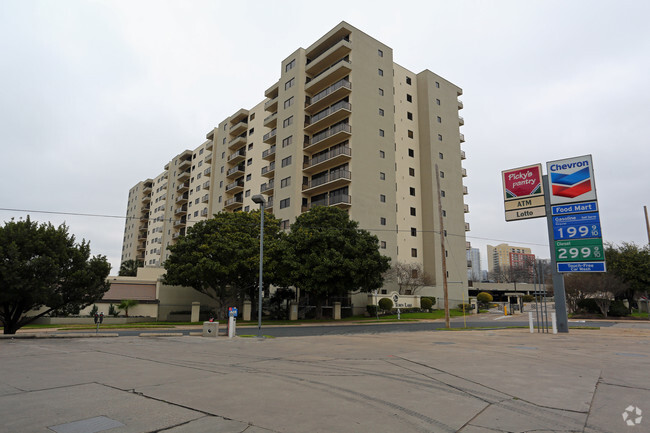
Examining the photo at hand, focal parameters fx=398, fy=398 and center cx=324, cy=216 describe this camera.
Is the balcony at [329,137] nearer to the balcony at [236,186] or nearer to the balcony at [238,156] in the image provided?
the balcony at [236,186]

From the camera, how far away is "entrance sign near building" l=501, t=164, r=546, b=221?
26.0 metres

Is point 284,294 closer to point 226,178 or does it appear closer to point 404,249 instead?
point 404,249

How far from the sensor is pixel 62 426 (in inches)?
191

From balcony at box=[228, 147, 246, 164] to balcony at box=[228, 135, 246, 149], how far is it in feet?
3.76

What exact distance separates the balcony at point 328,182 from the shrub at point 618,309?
3121 centimetres

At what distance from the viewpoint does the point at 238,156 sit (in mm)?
71375

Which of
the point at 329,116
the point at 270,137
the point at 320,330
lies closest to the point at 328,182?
the point at 329,116

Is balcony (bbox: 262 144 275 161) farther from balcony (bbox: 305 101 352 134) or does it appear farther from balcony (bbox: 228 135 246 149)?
balcony (bbox: 228 135 246 149)

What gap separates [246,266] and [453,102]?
47.5 m

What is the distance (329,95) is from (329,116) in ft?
10.1

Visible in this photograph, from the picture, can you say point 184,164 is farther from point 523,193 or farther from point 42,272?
point 523,193

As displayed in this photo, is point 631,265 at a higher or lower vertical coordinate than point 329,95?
lower

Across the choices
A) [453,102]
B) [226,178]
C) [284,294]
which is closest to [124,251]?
[226,178]

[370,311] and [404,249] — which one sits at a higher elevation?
[404,249]
